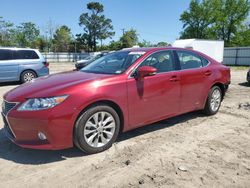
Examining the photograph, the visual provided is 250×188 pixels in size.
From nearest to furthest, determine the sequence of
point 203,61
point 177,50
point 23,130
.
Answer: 1. point 23,130
2. point 177,50
3. point 203,61

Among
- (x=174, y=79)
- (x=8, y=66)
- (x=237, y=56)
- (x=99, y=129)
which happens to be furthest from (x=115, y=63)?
(x=237, y=56)

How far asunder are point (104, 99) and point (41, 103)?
0.88 meters

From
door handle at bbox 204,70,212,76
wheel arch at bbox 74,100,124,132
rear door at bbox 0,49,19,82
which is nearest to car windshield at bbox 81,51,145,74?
wheel arch at bbox 74,100,124,132

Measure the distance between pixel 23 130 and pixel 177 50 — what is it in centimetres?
318

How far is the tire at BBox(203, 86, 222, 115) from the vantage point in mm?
5886

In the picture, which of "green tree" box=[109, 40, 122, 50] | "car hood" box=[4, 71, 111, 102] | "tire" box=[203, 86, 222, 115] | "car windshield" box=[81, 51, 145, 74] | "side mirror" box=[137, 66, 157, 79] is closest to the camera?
"car hood" box=[4, 71, 111, 102]

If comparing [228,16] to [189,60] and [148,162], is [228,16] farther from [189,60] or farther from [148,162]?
[148,162]

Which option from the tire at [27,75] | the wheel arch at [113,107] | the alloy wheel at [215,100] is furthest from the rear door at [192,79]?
the tire at [27,75]

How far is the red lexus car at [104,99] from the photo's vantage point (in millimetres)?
3635

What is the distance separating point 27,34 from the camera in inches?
2596

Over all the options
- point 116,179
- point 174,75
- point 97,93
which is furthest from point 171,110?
point 116,179

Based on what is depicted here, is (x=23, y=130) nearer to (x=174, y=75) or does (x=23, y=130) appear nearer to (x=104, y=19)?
(x=174, y=75)

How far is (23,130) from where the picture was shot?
145 inches

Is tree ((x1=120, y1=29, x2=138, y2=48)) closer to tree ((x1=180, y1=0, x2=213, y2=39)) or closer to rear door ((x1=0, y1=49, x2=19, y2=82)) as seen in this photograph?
tree ((x1=180, y1=0, x2=213, y2=39))
